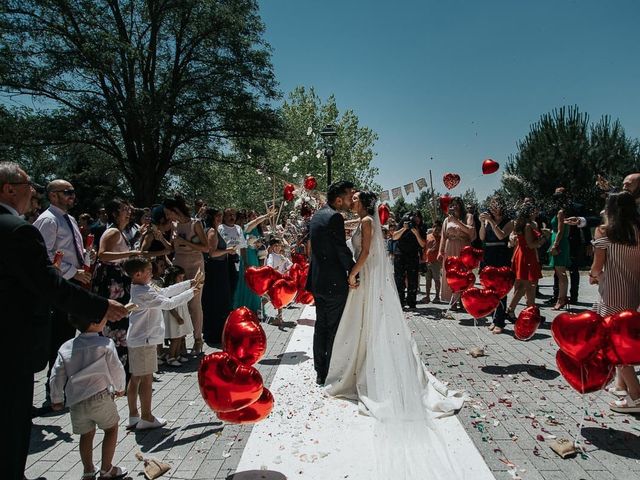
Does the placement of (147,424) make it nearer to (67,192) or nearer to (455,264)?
(67,192)

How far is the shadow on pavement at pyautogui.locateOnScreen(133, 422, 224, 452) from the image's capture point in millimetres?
3736

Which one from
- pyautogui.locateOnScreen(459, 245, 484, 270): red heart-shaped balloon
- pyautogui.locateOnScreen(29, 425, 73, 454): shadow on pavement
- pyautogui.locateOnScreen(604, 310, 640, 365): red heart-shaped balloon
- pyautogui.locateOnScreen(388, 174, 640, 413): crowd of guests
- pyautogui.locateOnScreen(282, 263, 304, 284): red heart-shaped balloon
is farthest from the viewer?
pyautogui.locateOnScreen(459, 245, 484, 270): red heart-shaped balloon

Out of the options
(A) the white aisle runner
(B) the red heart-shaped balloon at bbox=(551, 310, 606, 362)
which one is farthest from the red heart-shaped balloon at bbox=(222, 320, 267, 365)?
(B) the red heart-shaped balloon at bbox=(551, 310, 606, 362)

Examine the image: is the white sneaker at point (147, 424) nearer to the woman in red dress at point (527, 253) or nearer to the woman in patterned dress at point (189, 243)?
the woman in patterned dress at point (189, 243)

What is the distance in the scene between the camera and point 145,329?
13.3 ft

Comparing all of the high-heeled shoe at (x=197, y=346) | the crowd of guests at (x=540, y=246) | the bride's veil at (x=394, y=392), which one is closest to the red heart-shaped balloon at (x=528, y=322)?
the crowd of guests at (x=540, y=246)

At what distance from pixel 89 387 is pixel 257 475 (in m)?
1.39

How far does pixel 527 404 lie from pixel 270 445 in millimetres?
2703

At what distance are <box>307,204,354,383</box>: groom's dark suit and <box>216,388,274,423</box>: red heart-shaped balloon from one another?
1820mm

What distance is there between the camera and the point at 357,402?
4.58 metres

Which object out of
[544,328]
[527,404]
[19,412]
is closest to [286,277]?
[527,404]

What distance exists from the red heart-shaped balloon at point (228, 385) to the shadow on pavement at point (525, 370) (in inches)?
143

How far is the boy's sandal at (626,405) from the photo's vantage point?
4127 mm

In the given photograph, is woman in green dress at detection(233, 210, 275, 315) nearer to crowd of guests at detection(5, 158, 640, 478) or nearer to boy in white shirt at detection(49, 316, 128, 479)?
crowd of guests at detection(5, 158, 640, 478)
